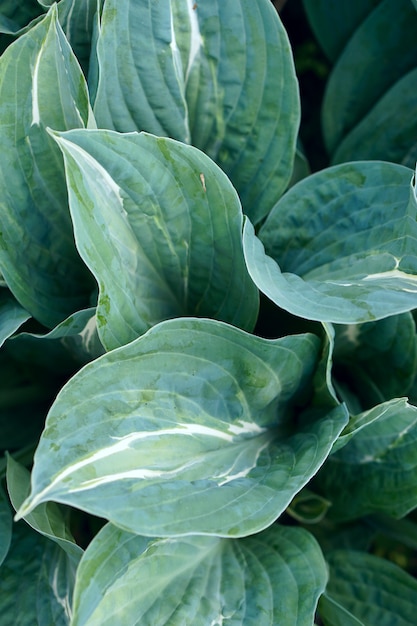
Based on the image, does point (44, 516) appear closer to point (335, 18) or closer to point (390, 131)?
point (390, 131)

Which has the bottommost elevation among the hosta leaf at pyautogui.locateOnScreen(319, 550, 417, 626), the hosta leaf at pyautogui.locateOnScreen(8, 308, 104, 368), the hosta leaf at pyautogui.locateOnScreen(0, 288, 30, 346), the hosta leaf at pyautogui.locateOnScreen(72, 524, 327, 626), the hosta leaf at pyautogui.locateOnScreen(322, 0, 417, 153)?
the hosta leaf at pyautogui.locateOnScreen(319, 550, 417, 626)

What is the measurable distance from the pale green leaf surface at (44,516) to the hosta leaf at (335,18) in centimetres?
78

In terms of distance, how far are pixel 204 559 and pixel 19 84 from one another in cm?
56

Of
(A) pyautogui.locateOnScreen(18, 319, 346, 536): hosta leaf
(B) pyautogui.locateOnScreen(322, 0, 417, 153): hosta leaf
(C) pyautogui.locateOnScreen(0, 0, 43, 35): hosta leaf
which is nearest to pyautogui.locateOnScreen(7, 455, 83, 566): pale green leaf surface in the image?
(A) pyautogui.locateOnScreen(18, 319, 346, 536): hosta leaf

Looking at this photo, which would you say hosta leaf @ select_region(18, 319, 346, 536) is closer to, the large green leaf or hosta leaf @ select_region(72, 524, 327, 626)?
hosta leaf @ select_region(72, 524, 327, 626)

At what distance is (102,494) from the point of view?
565 millimetres

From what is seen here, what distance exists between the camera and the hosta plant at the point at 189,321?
624 millimetres

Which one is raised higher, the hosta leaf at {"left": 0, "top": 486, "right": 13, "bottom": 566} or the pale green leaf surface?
the pale green leaf surface

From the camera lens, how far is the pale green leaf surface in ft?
2.26

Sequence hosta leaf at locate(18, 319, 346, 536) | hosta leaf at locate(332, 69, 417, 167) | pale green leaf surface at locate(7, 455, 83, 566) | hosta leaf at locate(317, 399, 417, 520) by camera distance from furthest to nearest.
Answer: hosta leaf at locate(332, 69, 417, 167)
hosta leaf at locate(317, 399, 417, 520)
pale green leaf surface at locate(7, 455, 83, 566)
hosta leaf at locate(18, 319, 346, 536)

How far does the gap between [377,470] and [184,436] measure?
0.32m

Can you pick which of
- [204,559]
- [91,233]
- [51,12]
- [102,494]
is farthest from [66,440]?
[51,12]

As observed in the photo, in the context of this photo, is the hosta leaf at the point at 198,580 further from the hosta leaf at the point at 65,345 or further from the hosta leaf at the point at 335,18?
the hosta leaf at the point at 335,18

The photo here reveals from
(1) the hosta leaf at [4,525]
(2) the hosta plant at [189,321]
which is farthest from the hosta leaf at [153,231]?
(1) the hosta leaf at [4,525]
